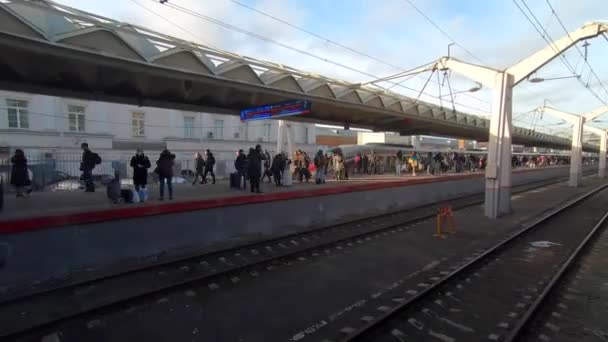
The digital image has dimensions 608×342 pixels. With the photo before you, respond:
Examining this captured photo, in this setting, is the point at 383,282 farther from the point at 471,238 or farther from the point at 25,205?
the point at 25,205

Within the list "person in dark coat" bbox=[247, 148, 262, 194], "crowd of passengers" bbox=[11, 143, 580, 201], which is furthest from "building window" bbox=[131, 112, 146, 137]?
"person in dark coat" bbox=[247, 148, 262, 194]

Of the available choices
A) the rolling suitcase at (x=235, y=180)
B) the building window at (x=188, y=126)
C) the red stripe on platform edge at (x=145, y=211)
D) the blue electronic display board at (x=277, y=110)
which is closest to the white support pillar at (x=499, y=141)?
the red stripe on platform edge at (x=145, y=211)

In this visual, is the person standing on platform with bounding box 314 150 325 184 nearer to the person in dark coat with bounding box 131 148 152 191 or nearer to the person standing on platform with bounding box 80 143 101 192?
the person in dark coat with bounding box 131 148 152 191

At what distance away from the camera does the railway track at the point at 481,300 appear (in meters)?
4.88

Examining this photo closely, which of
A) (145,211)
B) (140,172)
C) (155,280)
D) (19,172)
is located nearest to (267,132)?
(19,172)

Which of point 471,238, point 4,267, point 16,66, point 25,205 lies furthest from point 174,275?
point 471,238

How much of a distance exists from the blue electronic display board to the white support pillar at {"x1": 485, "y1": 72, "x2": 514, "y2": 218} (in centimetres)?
811

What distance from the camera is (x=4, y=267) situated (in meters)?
6.22

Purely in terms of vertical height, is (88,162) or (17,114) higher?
(17,114)

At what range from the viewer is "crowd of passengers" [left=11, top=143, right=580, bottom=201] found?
952 cm

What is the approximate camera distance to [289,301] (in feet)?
19.6

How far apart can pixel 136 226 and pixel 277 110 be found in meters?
5.34

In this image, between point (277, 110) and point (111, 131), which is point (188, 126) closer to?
point (111, 131)

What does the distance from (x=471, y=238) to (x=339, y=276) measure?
5737 mm
